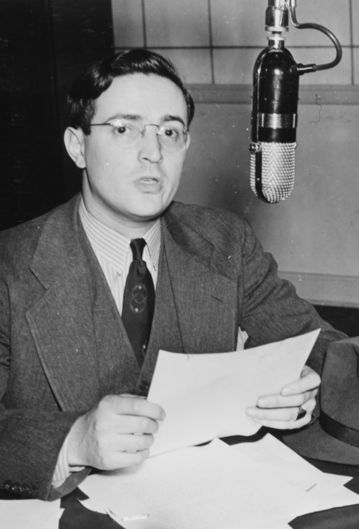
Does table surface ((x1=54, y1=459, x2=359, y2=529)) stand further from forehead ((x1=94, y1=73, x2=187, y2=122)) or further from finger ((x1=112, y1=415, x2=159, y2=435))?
forehead ((x1=94, y1=73, x2=187, y2=122))

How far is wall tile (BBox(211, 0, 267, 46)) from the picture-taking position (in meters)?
3.79

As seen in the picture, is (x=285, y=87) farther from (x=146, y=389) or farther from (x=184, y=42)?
(x=184, y=42)

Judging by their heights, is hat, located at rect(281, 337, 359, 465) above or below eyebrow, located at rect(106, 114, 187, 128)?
below

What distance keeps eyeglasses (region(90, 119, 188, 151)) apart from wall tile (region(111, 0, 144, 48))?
2.61 meters

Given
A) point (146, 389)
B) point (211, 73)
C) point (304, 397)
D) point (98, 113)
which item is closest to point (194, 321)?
point (146, 389)

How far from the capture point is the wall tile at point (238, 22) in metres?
3.79

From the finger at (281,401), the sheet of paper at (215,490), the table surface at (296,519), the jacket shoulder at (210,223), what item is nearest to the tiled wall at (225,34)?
the jacket shoulder at (210,223)

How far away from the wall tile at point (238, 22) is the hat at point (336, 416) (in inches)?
Answer: 102

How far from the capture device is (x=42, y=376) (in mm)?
1439

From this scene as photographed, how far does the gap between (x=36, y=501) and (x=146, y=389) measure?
13.4 inches

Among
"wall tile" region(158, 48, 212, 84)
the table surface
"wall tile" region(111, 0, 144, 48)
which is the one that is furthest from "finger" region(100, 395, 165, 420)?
"wall tile" region(111, 0, 144, 48)

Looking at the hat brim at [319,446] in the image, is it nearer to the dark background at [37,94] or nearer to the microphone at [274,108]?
the microphone at [274,108]

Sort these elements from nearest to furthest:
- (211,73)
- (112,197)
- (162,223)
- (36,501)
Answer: (36,501), (112,197), (162,223), (211,73)

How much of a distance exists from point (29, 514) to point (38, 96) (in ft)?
8.55
